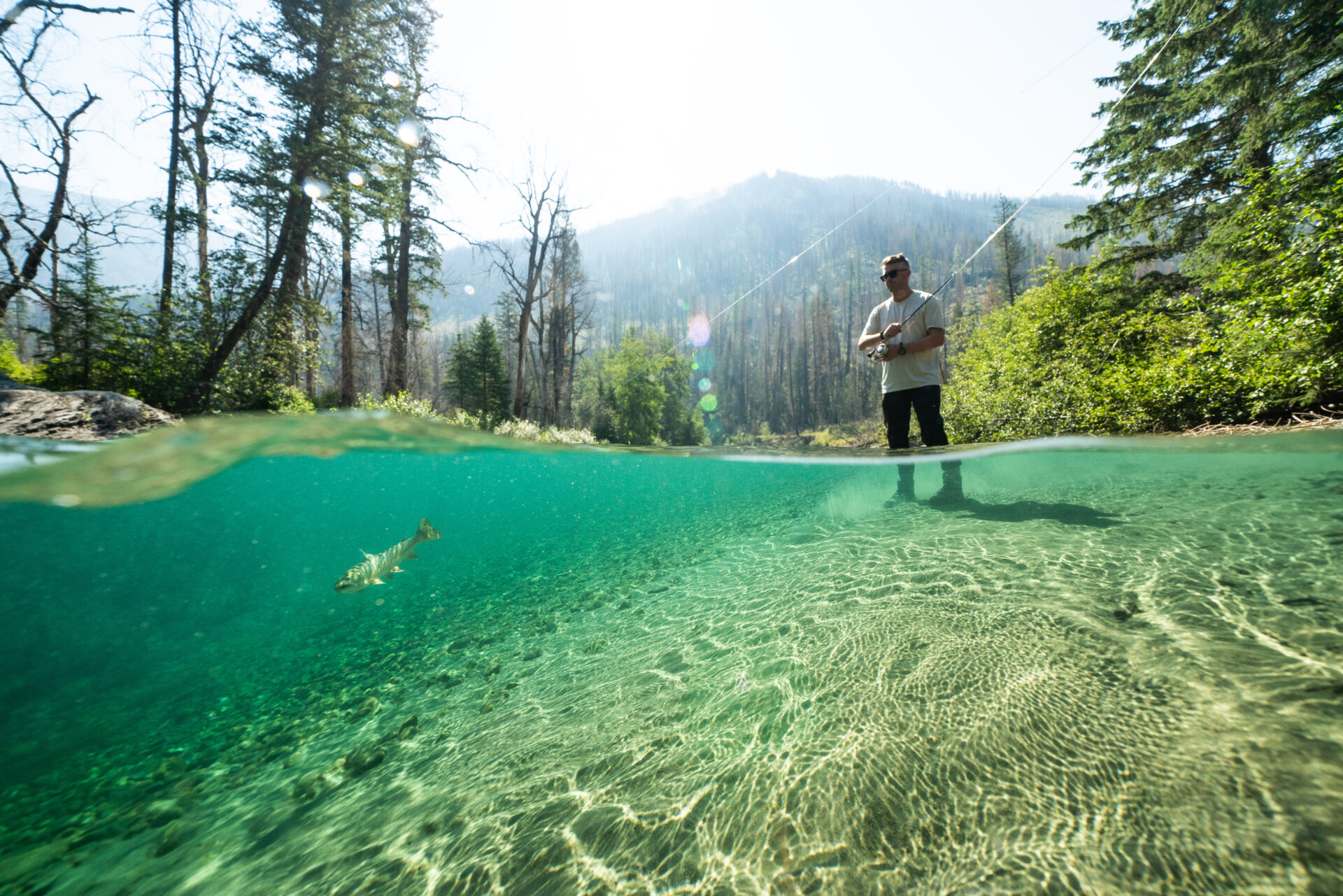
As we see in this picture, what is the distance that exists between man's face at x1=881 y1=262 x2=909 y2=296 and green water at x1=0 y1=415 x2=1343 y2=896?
335 centimetres

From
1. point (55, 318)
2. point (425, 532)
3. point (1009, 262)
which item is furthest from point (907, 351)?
point (1009, 262)

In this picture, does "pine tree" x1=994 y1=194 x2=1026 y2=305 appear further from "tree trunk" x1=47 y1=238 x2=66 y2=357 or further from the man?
"tree trunk" x1=47 y1=238 x2=66 y2=357

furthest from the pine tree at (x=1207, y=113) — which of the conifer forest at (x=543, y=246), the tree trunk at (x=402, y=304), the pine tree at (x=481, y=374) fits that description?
the pine tree at (x=481, y=374)

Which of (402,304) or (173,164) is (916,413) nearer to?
(402,304)

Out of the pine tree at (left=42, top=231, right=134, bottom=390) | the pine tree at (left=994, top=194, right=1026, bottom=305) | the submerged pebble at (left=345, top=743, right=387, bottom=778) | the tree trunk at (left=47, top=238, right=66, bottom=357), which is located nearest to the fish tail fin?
the submerged pebble at (left=345, top=743, right=387, bottom=778)

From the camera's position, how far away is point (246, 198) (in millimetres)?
11891

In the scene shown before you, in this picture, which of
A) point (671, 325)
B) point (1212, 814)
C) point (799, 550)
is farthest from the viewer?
point (671, 325)

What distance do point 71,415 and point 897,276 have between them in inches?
509

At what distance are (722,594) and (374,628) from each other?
4.67 m

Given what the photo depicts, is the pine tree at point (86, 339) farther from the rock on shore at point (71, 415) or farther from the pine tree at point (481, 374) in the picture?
the pine tree at point (481, 374)

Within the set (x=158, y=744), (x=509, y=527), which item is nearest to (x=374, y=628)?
(x=158, y=744)

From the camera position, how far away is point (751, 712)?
9.07 ft

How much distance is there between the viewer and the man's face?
5.54 metres

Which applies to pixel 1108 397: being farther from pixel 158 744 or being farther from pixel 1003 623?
pixel 158 744
